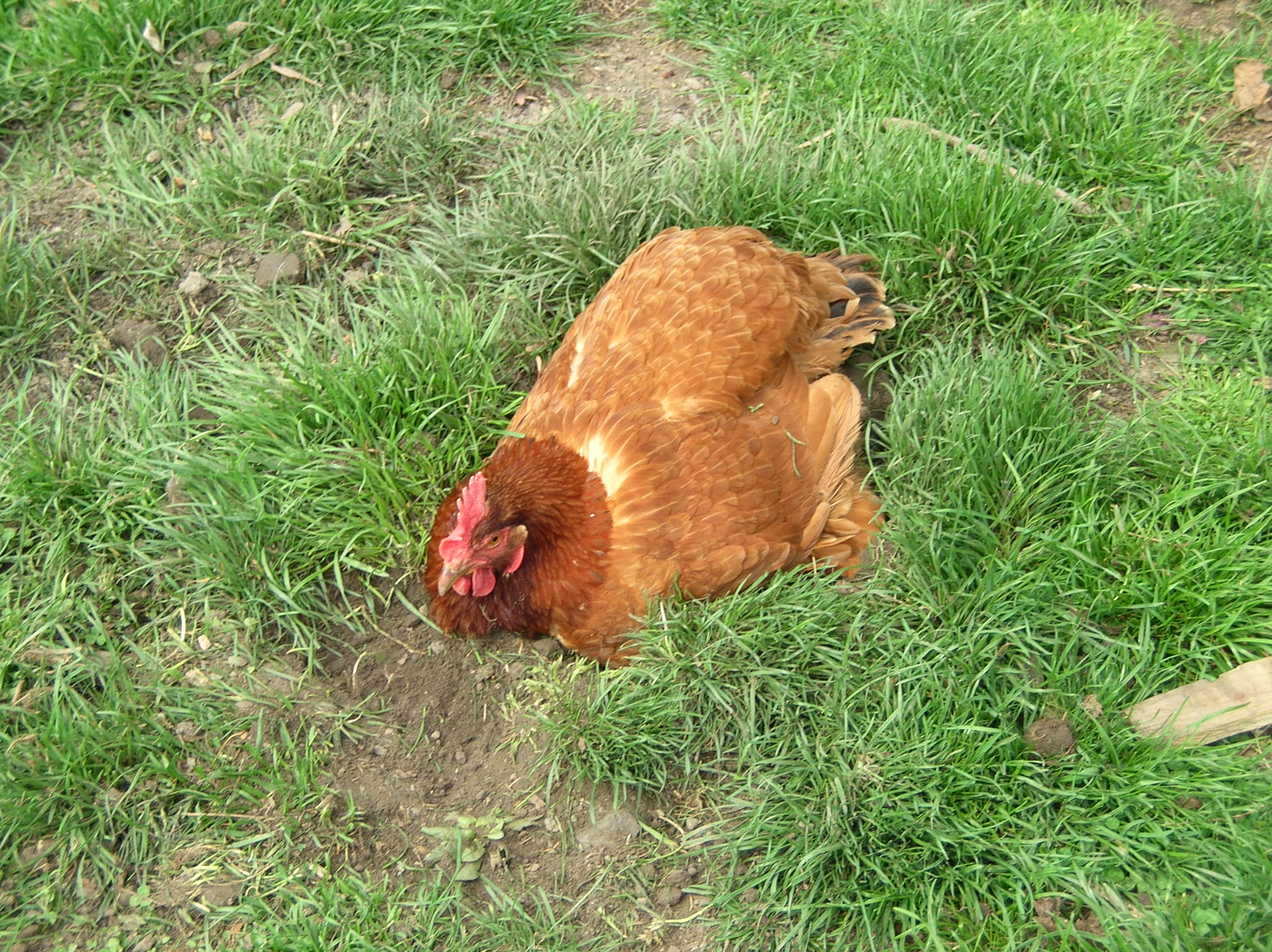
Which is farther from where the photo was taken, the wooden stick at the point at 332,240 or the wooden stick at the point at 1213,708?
the wooden stick at the point at 332,240

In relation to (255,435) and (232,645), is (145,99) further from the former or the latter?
(232,645)

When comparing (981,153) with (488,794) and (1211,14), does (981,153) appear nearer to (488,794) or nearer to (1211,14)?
(1211,14)

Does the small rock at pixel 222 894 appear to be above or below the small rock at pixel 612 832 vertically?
above

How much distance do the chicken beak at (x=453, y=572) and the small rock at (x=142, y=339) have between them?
1.60 m

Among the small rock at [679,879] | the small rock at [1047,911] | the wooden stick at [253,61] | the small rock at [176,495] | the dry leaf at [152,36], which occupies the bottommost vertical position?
the small rock at [679,879]

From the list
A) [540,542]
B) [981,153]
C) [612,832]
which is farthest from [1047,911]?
[981,153]

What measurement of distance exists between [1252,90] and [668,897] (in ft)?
12.0

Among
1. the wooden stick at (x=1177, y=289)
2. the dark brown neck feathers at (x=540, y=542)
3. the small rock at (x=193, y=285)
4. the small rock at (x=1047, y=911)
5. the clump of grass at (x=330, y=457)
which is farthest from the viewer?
the small rock at (x=193, y=285)

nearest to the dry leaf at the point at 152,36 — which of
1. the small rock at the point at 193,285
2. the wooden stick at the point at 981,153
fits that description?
the small rock at the point at 193,285

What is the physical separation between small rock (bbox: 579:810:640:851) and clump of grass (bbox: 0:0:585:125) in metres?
3.00

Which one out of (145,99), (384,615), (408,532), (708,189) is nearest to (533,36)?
(708,189)

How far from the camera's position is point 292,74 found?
4.20 meters

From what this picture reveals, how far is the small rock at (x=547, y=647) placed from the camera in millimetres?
3078

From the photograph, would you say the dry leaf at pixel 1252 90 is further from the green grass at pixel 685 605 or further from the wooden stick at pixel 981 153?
the wooden stick at pixel 981 153
